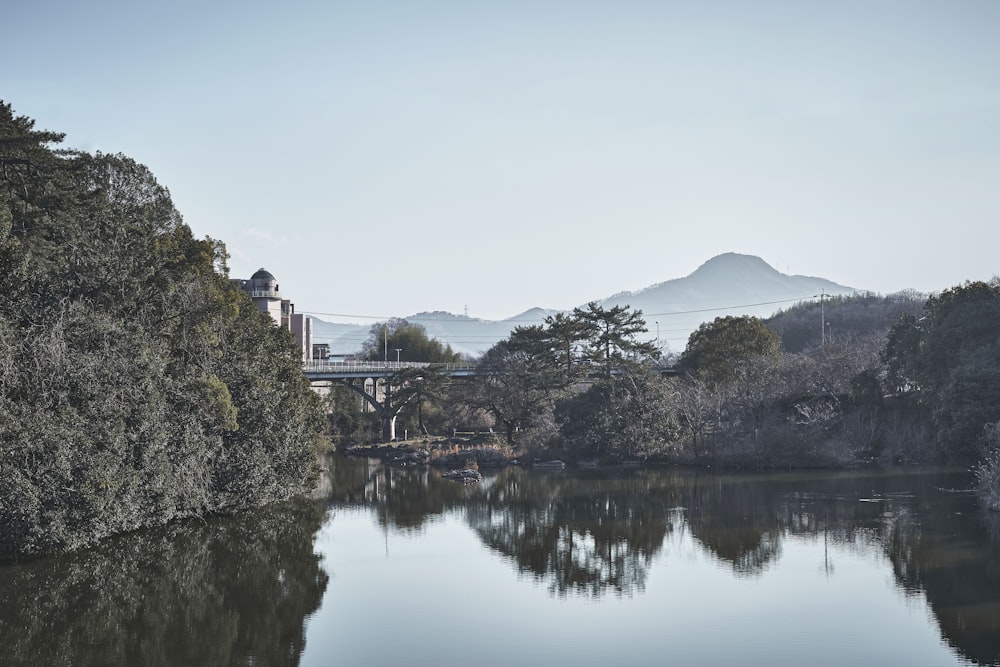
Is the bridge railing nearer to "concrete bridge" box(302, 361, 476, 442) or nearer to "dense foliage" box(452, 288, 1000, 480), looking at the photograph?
"concrete bridge" box(302, 361, 476, 442)

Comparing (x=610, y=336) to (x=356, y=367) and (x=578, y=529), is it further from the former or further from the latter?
(x=578, y=529)

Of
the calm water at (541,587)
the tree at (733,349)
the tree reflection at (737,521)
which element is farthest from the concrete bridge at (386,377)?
the calm water at (541,587)

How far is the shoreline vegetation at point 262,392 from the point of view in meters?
23.8

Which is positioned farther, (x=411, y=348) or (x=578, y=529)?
(x=411, y=348)

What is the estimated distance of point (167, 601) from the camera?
21.3 meters

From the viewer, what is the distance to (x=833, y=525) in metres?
29.2

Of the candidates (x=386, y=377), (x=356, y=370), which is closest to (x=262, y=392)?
(x=386, y=377)

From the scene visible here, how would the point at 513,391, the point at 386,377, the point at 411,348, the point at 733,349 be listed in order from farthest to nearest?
the point at 411,348, the point at 386,377, the point at 513,391, the point at 733,349

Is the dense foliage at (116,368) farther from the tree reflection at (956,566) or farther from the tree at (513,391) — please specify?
the tree at (513,391)

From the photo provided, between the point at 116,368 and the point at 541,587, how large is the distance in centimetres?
1249

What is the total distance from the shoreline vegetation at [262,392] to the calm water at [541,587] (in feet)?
6.93

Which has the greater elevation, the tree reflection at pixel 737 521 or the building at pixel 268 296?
the building at pixel 268 296

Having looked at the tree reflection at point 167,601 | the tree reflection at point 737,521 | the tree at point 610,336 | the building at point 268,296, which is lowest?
the tree reflection at point 167,601

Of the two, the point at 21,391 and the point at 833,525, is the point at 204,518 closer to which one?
the point at 21,391
